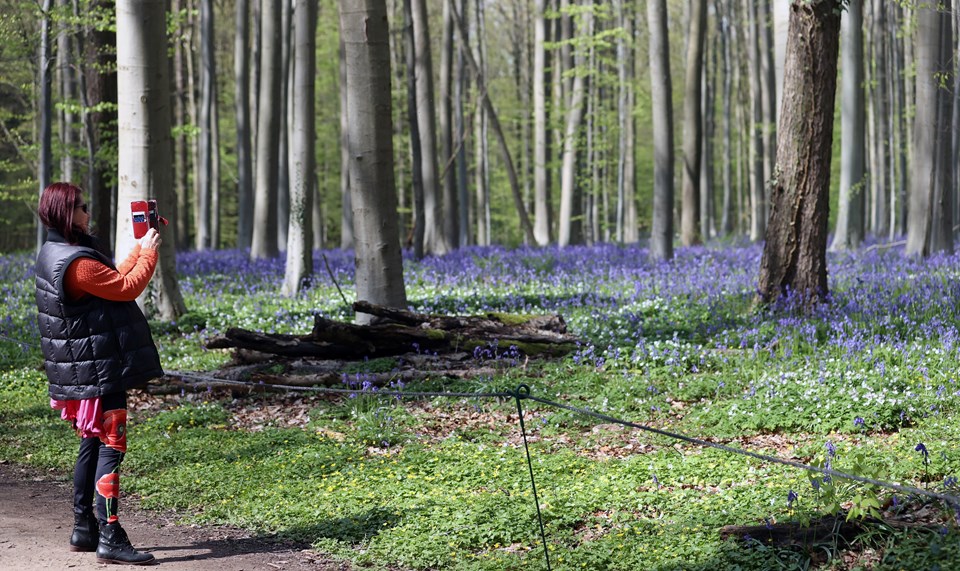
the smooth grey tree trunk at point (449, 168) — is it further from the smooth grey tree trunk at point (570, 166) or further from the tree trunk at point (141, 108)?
the tree trunk at point (141, 108)

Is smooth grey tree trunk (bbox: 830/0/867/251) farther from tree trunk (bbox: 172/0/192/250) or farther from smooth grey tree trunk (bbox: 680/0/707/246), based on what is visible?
tree trunk (bbox: 172/0/192/250)

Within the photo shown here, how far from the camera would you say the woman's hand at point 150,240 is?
5363 mm

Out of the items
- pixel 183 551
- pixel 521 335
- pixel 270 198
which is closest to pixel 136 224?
pixel 183 551

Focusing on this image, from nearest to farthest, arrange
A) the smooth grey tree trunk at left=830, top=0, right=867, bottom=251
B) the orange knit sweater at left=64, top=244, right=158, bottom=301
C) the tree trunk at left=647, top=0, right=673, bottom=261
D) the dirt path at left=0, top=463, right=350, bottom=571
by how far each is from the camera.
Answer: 1. the orange knit sweater at left=64, top=244, right=158, bottom=301
2. the dirt path at left=0, top=463, right=350, bottom=571
3. the tree trunk at left=647, top=0, right=673, bottom=261
4. the smooth grey tree trunk at left=830, top=0, right=867, bottom=251

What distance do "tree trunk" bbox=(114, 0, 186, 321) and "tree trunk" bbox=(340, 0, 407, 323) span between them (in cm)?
273

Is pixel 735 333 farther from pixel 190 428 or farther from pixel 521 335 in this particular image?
pixel 190 428

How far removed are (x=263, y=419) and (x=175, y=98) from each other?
25574 millimetres

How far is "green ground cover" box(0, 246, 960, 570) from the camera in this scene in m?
5.23

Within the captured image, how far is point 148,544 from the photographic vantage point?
579cm

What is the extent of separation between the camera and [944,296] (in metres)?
11.3

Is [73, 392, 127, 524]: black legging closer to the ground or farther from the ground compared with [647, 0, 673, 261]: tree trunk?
closer to the ground

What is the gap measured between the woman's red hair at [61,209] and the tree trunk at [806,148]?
8.35m

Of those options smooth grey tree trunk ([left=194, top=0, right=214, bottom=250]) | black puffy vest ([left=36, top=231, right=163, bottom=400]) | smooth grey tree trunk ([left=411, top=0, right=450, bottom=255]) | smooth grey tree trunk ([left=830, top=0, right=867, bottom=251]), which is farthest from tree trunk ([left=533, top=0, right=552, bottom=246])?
black puffy vest ([left=36, top=231, right=163, bottom=400])

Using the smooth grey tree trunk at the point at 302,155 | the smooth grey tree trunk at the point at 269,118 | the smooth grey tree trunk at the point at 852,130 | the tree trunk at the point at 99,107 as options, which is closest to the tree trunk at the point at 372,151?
the smooth grey tree trunk at the point at 302,155
